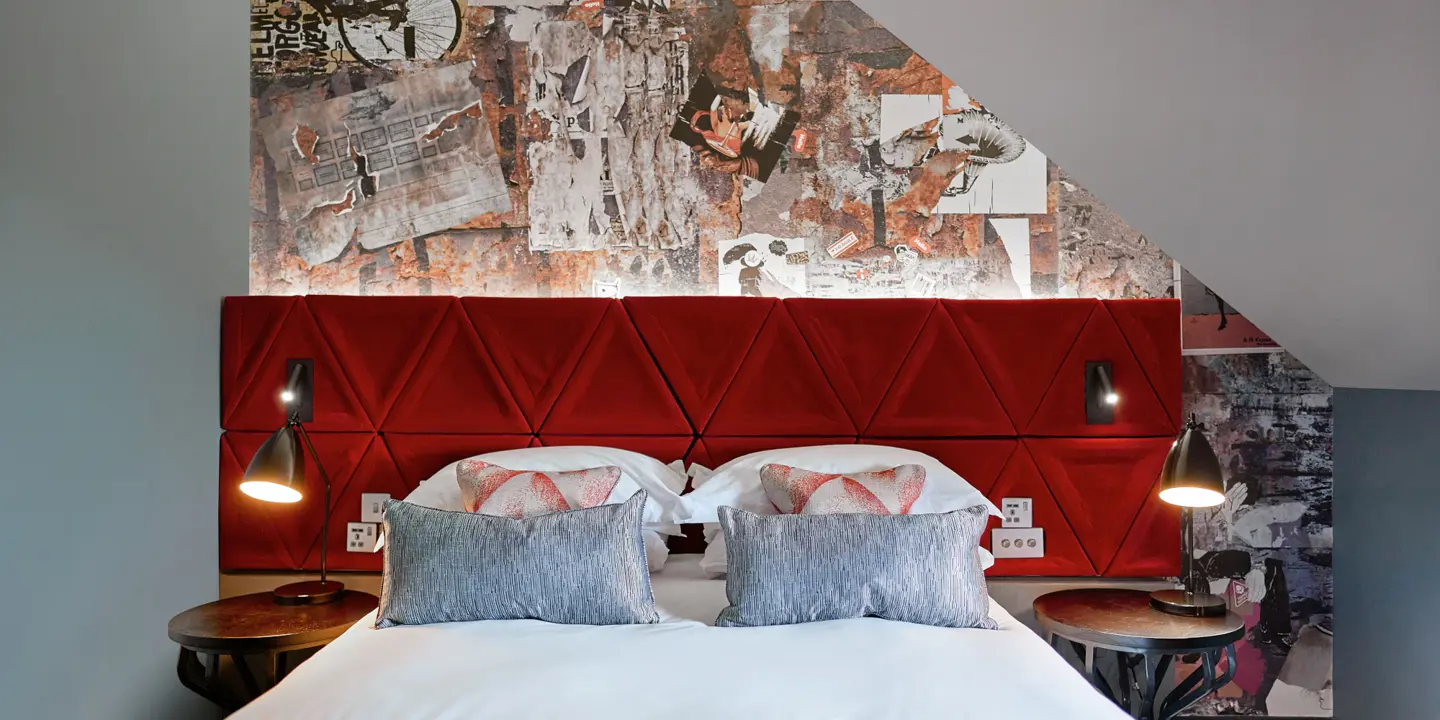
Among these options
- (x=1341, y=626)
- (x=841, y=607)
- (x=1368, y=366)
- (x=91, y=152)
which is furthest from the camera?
(x=1341, y=626)

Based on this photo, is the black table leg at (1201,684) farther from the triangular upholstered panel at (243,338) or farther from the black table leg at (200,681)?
the triangular upholstered panel at (243,338)

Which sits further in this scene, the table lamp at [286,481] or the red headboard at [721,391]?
the red headboard at [721,391]

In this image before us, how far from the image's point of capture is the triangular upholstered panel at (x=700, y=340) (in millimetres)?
2992

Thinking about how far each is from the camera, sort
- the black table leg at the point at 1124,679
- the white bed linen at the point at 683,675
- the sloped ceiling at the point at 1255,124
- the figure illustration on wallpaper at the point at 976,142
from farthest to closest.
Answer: the figure illustration on wallpaper at the point at 976,142 → the black table leg at the point at 1124,679 → the white bed linen at the point at 683,675 → the sloped ceiling at the point at 1255,124

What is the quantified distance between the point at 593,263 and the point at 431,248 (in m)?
0.55

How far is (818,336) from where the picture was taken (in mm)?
2986

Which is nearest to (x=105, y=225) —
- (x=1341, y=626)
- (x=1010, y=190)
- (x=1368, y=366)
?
(x=1010, y=190)

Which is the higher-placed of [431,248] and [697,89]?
[697,89]

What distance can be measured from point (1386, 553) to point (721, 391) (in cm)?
204

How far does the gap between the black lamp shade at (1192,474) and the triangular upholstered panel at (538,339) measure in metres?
1.76

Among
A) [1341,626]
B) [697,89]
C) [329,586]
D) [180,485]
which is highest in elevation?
[697,89]

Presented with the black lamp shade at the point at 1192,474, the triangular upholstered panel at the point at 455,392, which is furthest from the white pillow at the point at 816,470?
the triangular upholstered panel at the point at 455,392

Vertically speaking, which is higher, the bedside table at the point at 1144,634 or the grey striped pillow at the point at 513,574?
the grey striped pillow at the point at 513,574

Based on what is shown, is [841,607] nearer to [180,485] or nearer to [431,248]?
[431,248]
